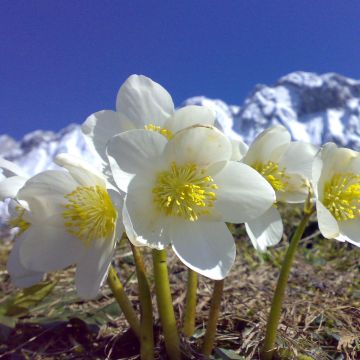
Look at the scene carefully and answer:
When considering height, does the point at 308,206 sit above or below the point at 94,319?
above

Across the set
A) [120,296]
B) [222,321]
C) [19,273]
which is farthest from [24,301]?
[222,321]

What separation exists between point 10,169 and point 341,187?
40.2 inches

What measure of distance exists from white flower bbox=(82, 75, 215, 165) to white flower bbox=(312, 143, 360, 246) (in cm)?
47

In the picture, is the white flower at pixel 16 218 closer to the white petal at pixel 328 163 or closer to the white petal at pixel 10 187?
the white petal at pixel 10 187

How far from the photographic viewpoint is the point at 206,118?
44.4 inches

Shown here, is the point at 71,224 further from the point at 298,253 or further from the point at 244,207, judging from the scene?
the point at 298,253

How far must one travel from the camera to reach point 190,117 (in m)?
1.15

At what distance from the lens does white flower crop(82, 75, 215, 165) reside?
1.21 m

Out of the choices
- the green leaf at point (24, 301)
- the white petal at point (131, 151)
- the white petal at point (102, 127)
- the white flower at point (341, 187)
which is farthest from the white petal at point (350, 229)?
the green leaf at point (24, 301)

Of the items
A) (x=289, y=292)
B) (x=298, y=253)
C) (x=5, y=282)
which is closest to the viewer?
(x=289, y=292)

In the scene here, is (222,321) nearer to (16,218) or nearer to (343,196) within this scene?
(343,196)

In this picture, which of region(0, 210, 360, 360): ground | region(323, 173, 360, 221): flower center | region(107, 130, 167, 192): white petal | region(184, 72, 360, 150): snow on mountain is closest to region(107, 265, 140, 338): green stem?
region(0, 210, 360, 360): ground

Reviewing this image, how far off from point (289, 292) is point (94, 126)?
1.36 metres

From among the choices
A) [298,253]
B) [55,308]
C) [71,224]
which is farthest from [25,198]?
[298,253]
